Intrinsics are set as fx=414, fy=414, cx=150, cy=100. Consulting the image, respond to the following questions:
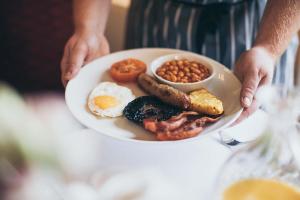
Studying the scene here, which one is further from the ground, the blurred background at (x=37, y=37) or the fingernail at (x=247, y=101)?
the fingernail at (x=247, y=101)

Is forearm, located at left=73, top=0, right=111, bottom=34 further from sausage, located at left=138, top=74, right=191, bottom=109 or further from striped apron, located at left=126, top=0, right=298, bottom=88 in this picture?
sausage, located at left=138, top=74, right=191, bottom=109

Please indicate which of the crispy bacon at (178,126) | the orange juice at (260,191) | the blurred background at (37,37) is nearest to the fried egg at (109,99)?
the crispy bacon at (178,126)

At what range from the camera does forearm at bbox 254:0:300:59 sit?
110 centimetres

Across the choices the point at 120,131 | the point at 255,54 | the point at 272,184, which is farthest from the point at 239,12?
the point at 272,184

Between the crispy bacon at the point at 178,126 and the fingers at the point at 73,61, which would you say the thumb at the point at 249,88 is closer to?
the crispy bacon at the point at 178,126

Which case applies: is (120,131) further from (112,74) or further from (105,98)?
(112,74)

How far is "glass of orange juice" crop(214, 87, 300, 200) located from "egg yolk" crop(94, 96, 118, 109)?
35cm

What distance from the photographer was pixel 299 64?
1.73 m

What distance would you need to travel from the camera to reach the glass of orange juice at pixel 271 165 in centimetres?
66

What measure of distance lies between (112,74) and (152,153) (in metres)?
0.29

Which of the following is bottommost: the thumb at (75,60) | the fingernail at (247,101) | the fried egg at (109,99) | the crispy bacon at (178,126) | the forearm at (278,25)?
the fried egg at (109,99)

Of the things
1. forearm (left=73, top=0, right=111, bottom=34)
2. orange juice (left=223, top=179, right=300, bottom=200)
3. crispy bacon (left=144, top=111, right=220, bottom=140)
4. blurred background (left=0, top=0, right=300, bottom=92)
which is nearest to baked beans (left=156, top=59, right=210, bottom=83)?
crispy bacon (left=144, top=111, right=220, bottom=140)

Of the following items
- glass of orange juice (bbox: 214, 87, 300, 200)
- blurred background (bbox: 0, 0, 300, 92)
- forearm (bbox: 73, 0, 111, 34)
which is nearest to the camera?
glass of orange juice (bbox: 214, 87, 300, 200)

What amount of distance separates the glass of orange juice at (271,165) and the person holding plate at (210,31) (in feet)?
1.10
